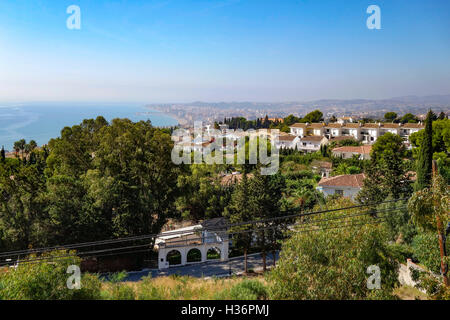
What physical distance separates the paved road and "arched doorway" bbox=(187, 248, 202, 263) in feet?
1.98

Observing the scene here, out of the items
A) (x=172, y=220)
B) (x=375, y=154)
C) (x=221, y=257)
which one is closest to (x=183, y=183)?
(x=172, y=220)

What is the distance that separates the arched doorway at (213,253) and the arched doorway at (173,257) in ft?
5.21

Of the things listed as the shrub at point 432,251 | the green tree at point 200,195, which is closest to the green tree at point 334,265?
the shrub at point 432,251

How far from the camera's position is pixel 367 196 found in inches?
691

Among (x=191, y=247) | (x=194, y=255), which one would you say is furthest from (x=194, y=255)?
(x=191, y=247)

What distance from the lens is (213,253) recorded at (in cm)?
1850

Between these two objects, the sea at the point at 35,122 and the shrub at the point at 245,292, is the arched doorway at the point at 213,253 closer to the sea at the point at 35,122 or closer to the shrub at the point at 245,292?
the shrub at the point at 245,292

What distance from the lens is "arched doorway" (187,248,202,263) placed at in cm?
1770

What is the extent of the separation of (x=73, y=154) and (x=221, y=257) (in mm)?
11198

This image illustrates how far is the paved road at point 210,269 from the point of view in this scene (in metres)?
15.7

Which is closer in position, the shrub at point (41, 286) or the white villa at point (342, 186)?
the shrub at point (41, 286)

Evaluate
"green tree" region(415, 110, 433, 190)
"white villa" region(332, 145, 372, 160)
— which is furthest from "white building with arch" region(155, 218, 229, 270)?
"white villa" region(332, 145, 372, 160)

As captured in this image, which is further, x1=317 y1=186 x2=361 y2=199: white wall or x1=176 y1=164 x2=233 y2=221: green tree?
x1=317 y1=186 x2=361 y2=199: white wall

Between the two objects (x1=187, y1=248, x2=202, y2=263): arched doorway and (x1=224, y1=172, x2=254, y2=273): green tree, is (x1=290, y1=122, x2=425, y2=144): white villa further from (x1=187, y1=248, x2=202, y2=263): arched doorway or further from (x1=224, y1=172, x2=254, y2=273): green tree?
(x1=224, y1=172, x2=254, y2=273): green tree
